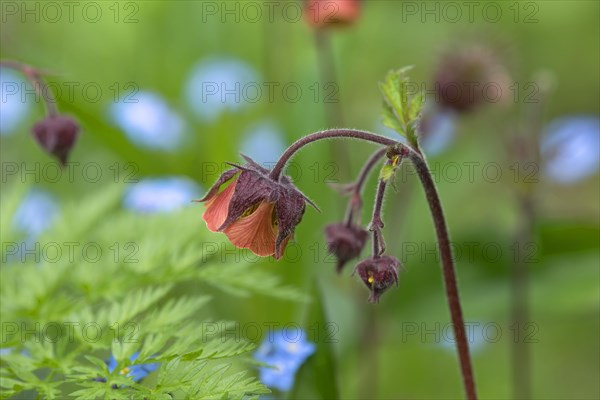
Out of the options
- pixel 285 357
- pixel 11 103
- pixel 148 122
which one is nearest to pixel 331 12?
pixel 148 122

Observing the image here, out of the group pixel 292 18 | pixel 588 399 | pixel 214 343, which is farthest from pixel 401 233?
pixel 292 18

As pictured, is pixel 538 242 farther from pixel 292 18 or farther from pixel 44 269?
pixel 292 18

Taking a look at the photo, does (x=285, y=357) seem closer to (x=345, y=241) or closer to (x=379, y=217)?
(x=345, y=241)

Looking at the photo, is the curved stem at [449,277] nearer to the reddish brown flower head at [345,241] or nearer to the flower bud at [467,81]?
the reddish brown flower head at [345,241]

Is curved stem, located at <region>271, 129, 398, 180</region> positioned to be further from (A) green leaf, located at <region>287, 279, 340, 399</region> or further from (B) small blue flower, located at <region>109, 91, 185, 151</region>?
(B) small blue flower, located at <region>109, 91, 185, 151</region>

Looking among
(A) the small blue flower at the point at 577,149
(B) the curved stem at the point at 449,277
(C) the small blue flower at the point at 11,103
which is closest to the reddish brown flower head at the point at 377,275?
(B) the curved stem at the point at 449,277

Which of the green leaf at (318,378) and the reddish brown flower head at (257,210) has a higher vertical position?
the reddish brown flower head at (257,210)
